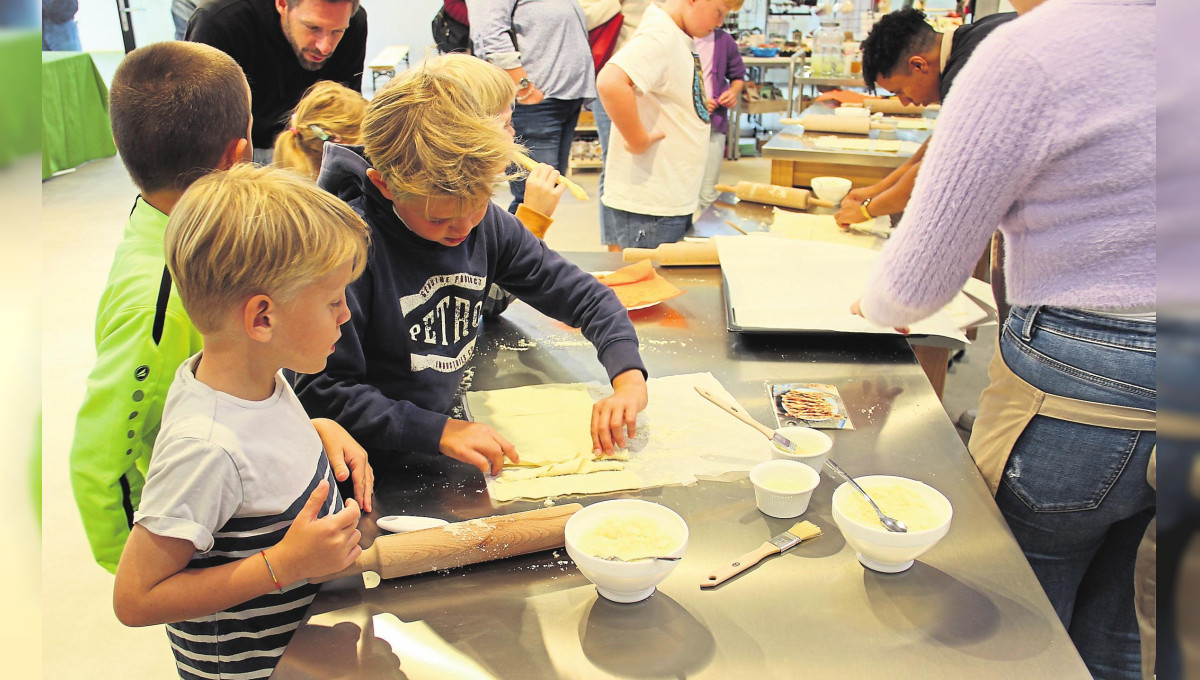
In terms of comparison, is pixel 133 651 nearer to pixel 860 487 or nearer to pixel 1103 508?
pixel 860 487

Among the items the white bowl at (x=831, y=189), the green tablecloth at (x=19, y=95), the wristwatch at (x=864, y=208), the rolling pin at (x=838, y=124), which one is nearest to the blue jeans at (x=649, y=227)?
the white bowl at (x=831, y=189)

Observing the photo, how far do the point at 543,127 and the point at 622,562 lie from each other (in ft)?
9.95

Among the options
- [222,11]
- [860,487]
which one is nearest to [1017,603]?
[860,487]

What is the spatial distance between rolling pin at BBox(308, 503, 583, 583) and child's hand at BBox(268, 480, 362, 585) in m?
0.05

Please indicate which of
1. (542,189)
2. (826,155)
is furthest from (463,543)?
(826,155)

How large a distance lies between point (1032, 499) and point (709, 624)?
0.58m

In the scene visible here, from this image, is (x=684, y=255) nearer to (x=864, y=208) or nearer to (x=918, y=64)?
(x=864, y=208)

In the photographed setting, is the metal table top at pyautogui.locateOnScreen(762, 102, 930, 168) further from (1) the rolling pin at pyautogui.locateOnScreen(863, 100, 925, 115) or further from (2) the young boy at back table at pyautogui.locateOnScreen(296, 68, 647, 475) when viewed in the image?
(2) the young boy at back table at pyautogui.locateOnScreen(296, 68, 647, 475)

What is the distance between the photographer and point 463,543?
3.23ft

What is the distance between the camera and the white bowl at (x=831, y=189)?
8.97ft

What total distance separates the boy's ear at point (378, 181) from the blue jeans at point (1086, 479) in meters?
0.95

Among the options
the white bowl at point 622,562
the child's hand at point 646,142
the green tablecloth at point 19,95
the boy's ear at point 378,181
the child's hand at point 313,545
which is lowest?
the white bowl at point 622,562

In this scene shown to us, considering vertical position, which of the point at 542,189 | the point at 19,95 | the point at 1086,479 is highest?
the point at 19,95

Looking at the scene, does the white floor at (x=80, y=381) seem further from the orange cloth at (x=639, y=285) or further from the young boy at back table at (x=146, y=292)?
the orange cloth at (x=639, y=285)
